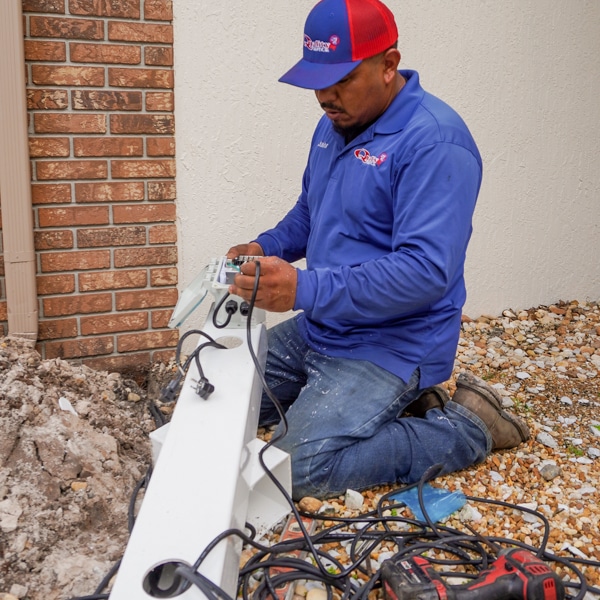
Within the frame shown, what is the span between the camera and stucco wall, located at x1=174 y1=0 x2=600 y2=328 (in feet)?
10.4

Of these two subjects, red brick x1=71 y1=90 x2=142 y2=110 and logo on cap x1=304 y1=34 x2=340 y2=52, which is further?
red brick x1=71 y1=90 x2=142 y2=110

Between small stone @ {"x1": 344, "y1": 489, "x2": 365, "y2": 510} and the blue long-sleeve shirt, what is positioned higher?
the blue long-sleeve shirt

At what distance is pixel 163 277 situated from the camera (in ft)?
10.6

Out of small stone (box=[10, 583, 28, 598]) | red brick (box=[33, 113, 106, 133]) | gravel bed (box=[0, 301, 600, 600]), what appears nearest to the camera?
small stone (box=[10, 583, 28, 598])

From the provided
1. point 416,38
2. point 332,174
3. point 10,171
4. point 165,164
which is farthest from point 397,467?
point 416,38

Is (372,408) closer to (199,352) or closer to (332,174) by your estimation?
(199,352)

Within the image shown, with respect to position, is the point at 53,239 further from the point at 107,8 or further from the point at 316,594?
the point at 316,594

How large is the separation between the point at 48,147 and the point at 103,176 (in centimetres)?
24

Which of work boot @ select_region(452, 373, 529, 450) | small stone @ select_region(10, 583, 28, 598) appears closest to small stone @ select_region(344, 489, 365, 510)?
work boot @ select_region(452, 373, 529, 450)

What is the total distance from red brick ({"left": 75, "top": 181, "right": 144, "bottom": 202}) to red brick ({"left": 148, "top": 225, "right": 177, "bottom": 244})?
0.50 ft

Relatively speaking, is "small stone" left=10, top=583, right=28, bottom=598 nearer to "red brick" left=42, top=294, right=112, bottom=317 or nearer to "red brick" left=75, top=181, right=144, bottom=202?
"red brick" left=42, top=294, right=112, bottom=317

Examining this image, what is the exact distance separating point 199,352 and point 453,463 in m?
1.01

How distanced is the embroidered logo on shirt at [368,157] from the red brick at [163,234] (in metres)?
1.07

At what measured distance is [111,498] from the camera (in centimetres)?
230
